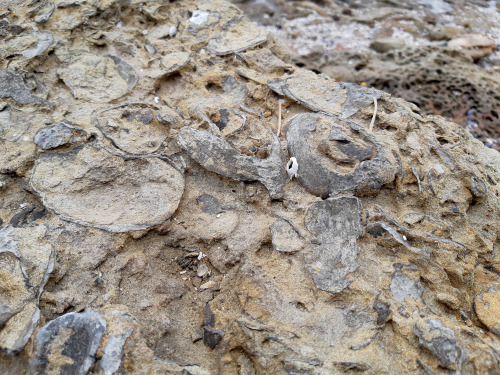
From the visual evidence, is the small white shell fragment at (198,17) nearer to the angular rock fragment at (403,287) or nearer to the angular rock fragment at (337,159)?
the angular rock fragment at (337,159)

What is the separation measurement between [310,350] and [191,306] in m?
0.44

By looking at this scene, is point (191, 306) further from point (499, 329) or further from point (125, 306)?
point (499, 329)

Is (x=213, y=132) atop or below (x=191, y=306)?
atop

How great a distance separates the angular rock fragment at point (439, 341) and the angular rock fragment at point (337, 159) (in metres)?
0.57

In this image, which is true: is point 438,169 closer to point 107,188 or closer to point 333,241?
point 333,241

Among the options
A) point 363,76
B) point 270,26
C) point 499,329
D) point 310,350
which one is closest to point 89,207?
point 310,350

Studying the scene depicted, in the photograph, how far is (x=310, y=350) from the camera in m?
1.33

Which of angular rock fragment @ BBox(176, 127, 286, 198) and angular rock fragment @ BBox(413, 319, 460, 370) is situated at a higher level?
angular rock fragment @ BBox(176, 127, 286, 198)

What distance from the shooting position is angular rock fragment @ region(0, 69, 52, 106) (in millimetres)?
1918

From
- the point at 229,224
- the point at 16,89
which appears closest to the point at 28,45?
the point at 16,89

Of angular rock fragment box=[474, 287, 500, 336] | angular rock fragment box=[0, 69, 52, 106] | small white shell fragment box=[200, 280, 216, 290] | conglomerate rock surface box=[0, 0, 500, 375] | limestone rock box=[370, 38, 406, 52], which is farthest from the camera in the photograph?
limestone rock box=[370, 38, 406, 52]

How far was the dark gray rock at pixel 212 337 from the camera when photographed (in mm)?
1413

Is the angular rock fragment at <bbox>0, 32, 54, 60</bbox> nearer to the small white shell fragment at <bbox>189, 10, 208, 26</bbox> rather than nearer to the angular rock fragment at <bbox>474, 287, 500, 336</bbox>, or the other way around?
the small white shell fragment at <bbox>189, 10, 208, 26</bbox>

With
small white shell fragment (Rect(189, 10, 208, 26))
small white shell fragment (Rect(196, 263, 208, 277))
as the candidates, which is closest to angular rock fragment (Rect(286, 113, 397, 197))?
small white shell fragment (Rect(196, 263, 208, 277))
